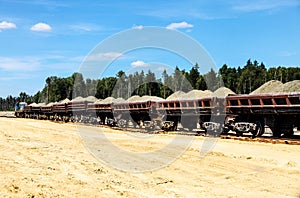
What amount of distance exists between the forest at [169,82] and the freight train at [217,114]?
27.2m

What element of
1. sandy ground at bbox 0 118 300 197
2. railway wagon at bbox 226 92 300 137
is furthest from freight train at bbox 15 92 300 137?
sandy ground at bbox 0 118 300 197

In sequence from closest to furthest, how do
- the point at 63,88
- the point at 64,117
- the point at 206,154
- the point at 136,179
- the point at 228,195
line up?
the point at 228,195 < the point at 136,179 < the point at 206,154 < the point at 64,117 < the point at 63,88

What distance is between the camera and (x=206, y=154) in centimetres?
1371

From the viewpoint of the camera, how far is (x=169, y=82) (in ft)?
234

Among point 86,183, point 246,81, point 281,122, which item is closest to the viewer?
point 86,183

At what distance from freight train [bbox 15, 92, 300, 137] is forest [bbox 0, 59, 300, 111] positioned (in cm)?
2719

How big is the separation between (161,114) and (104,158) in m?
13.2

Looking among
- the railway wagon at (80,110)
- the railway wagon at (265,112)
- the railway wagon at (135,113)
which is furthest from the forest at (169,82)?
the railway wagon at (265,112)

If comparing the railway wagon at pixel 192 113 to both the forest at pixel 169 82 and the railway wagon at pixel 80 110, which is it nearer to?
the railway wagon at pixel 80 110

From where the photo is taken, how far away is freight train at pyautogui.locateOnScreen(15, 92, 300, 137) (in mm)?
17641

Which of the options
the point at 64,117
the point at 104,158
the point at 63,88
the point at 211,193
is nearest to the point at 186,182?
the point at 211,193

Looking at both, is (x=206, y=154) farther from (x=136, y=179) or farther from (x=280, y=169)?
(x=136, y=179)

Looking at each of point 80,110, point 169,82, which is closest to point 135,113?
point 80,110

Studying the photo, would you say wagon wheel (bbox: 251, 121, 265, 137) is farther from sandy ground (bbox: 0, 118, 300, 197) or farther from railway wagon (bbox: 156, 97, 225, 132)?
sandy ground (bbox: 0, 118, 300, 197)
